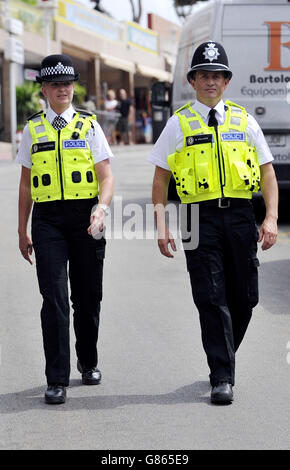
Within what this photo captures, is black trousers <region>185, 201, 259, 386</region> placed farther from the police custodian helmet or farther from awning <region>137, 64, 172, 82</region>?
awning <region>137, 64, 172, 82</region>

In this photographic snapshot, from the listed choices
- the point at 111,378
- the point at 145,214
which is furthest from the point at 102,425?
the point at 145,214

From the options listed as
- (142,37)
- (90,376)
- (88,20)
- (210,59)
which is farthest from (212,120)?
(142,37)

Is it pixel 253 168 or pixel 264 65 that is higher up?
pixel 264 65

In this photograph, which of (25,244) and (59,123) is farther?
(25,244)

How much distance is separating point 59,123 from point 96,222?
0.60 metres

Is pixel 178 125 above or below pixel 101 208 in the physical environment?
above

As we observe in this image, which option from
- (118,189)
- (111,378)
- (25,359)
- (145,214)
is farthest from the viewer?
(118,189)

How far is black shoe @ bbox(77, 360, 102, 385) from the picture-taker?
5.93 m

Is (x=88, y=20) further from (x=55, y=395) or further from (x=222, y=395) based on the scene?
(x=222, y=395)

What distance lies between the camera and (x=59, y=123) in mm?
5719

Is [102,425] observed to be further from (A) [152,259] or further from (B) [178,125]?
(A) [152,259]

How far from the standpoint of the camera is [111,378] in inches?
239

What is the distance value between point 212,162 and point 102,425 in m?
1.50

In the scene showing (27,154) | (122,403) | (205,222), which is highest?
(27,154)
